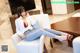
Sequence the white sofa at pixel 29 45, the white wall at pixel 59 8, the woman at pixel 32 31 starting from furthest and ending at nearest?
the white wall at pixel 59 8 < the white sofa at pixel 29 45 < the woman at pixel 32 31

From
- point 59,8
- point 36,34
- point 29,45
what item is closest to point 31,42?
point 29,45

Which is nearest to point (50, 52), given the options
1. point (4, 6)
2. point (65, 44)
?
point (65, 44)

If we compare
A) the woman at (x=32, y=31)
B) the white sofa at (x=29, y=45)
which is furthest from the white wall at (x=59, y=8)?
the white sofa at (x=29, y=45)

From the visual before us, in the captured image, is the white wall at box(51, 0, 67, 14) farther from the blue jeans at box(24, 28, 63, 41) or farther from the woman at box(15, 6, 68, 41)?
the blue jeans at box(24, 28, 63, 41)

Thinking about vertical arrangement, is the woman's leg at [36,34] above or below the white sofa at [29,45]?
above

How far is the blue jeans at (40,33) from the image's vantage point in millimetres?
2268

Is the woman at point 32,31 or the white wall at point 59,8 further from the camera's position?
the white wall at point 59,8

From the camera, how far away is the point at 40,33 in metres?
2.40

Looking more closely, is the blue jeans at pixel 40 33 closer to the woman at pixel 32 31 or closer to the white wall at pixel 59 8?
the woman at pixel 32 31

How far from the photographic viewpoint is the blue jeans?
2.27 meters

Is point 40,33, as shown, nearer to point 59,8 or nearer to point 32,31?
point 32,31

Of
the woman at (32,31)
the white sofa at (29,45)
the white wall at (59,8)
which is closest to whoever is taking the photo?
the woman at (32,31)

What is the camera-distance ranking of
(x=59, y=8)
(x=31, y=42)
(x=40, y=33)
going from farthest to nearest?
(x=59, y=8)
(x=31, y=42)
(x=40, y=33)

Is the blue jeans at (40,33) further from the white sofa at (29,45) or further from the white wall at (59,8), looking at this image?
the white wall at (59,8)
